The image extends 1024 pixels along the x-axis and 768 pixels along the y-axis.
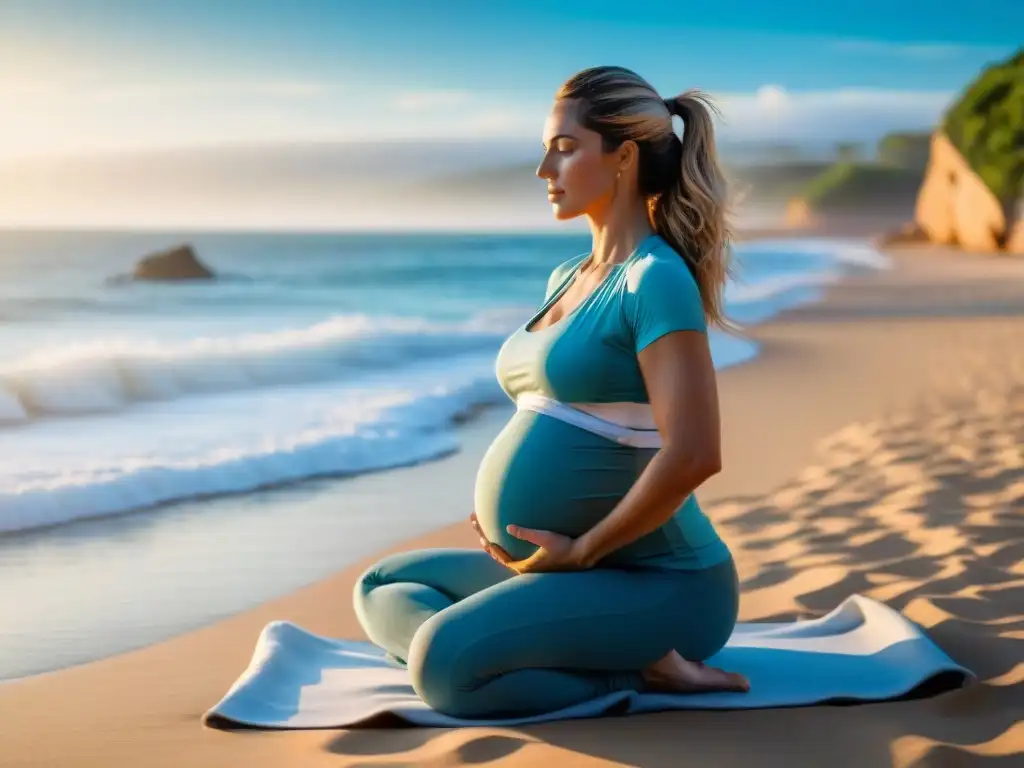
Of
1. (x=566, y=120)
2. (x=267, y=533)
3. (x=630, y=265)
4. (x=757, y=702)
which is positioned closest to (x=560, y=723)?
(x=757, y=702)

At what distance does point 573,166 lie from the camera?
2.88 meters

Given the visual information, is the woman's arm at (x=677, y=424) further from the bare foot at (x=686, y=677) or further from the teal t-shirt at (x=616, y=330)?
the bare foot at (x=686, y=677)

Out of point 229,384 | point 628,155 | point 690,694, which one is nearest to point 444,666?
point 690,694

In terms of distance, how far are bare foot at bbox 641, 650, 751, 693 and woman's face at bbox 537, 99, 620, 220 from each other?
1058mm

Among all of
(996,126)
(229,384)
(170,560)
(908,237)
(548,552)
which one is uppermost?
(996,126)

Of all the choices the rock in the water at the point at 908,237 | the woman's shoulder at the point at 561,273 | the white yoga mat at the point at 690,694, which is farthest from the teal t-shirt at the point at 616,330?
the rock in the water at the point at 908,237

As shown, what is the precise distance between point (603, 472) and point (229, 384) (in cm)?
875

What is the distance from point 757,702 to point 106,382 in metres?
8.63

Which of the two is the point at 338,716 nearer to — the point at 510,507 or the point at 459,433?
the point at 510,507

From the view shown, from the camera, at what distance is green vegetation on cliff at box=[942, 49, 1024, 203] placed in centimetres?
4216

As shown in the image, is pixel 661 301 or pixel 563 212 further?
pixel 563 212

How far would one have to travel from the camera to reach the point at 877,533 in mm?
4789

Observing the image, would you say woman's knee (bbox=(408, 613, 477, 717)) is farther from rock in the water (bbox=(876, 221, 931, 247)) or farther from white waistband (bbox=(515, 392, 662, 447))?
rock in the water (bbox=(876, 221, 931, 247))

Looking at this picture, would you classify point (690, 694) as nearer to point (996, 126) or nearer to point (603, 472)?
point (603, 472)
